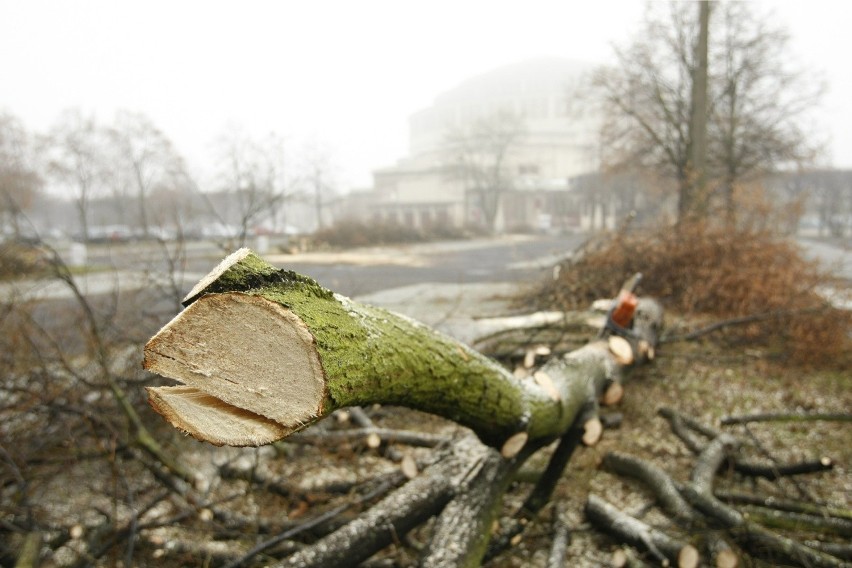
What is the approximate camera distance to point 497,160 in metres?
36.5

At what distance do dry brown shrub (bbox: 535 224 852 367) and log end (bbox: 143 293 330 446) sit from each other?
15.5 feet

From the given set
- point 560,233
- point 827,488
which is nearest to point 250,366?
point 827,488

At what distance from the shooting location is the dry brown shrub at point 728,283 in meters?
5.16

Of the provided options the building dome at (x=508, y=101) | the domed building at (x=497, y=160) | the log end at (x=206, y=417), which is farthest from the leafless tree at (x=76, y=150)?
the building dome at (x=508, y=101)

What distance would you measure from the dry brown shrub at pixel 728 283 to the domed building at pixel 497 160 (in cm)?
1036

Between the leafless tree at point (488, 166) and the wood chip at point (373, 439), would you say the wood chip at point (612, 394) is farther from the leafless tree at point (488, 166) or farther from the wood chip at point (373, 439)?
the leafless tree at point (488, 166)

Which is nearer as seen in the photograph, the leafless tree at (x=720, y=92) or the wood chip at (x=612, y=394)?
the wood chip at (x=612, y=394)

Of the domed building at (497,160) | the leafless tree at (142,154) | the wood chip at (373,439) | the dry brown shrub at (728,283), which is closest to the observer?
the wood chip at (373,439)

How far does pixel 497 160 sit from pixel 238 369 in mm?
37165

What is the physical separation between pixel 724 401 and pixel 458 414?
3790 mm

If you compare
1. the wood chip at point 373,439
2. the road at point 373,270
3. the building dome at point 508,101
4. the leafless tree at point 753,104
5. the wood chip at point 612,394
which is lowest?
the wood chip at point 373,439

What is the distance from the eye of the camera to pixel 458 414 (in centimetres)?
167

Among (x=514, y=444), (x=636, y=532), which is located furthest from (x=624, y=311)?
(x=514, y=444)

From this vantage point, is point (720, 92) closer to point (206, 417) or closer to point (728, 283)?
point (728, 283)
